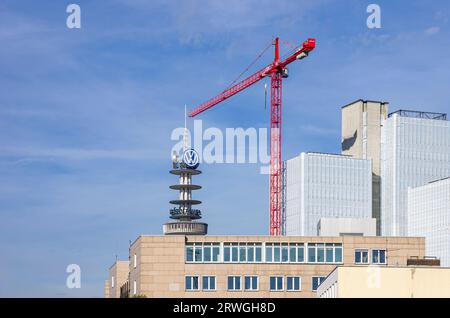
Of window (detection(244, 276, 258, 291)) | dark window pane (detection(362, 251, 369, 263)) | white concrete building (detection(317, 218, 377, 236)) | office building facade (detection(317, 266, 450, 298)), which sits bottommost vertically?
Answer: window (detection(244, 276, 258, 291))

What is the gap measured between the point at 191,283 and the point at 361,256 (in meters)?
25.5

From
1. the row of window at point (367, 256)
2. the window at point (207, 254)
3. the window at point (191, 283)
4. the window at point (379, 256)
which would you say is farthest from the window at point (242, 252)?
the window at point (379, 256)

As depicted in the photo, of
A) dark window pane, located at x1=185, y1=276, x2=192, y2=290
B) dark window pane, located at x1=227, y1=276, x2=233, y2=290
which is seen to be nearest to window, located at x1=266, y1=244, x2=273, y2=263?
dark window pane, located at x1=227, y1=276, x2=233, y2=290

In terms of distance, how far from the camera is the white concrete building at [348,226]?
17762cm

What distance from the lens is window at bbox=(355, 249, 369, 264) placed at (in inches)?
6081

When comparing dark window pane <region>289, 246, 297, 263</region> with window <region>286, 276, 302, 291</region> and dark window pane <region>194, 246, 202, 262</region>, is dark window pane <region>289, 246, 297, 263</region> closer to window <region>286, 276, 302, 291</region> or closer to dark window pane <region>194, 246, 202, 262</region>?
window <region>286, 276, 302, 291</region>

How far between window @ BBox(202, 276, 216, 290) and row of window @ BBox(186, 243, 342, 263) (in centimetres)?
268

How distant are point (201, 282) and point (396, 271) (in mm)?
67934

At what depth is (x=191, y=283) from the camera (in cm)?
15488

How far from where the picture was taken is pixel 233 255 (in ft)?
516
